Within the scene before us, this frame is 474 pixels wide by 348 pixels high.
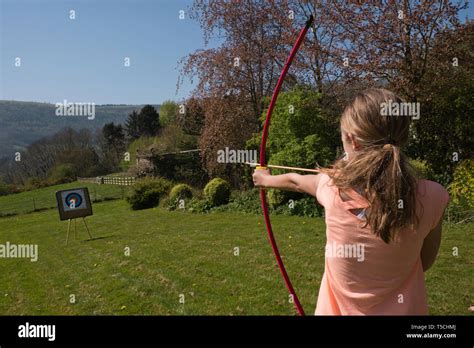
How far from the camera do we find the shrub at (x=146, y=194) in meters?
14.0

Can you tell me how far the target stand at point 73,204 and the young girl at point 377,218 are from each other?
8903 mm

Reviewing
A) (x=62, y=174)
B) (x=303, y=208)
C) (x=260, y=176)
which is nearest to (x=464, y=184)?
(x=303, y=208)

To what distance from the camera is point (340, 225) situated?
137 cm

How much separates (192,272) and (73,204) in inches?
210

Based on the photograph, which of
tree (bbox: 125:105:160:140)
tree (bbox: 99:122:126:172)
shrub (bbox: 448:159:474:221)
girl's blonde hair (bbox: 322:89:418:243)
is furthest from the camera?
tree (bbox: 125:105:160:140)

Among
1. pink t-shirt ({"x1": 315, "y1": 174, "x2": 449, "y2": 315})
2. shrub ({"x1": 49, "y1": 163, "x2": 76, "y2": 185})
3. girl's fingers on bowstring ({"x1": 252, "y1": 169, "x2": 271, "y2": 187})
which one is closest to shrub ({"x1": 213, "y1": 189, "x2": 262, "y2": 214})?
girl's fingers on bowstring ({"x1": 252, "y1": 169, "x2": 271, "y2": 187})

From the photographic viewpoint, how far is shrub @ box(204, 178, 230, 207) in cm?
1142

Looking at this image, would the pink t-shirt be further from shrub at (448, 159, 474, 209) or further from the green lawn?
shrub at (448, 159, 474, 209)

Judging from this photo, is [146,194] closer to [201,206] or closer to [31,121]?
[201,206]

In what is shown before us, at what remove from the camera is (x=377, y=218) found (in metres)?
1.32
